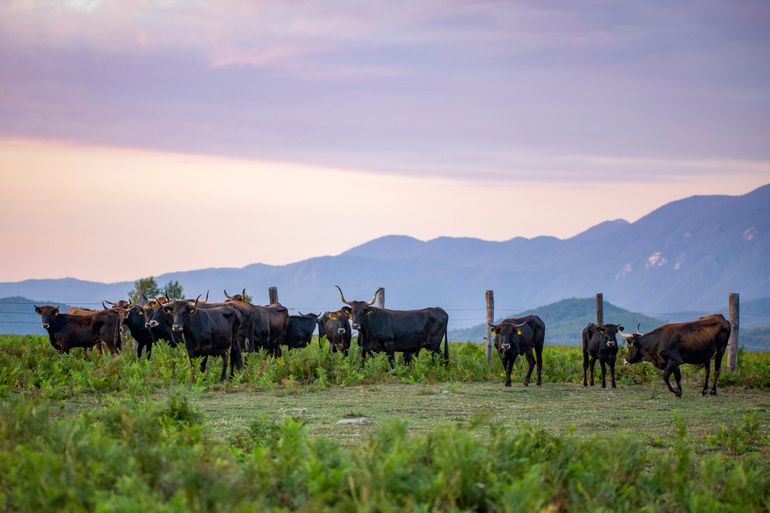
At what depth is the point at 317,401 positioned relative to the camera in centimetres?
1973

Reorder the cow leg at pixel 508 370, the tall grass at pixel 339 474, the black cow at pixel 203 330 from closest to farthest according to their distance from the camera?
the tall grass at pixel 339 474 → the black cow at pixel 203 330 → the cow leg at pixel 508 370

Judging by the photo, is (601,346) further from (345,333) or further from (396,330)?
(345,333)

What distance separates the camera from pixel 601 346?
24.9 meters

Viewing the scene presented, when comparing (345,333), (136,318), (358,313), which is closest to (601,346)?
(358,313)

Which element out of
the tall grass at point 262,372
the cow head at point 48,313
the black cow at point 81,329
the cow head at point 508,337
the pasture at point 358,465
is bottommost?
the pasture at point 358,465

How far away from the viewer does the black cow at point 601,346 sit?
24.7 m

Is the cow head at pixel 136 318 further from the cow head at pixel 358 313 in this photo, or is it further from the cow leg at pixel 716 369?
the cow leg at pixel 716 369

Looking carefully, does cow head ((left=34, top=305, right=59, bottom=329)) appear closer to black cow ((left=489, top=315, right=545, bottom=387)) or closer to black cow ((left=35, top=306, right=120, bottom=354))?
black cow ((left=35, top=306, right=120, bottom=354))

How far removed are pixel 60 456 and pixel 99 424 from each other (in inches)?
101

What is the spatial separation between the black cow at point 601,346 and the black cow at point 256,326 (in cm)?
905

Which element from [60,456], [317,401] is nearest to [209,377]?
[317,401]

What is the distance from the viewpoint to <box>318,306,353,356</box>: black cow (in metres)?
28.2

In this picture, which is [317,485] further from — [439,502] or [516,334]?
[516,334]

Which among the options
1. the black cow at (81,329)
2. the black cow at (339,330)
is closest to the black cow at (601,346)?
the black cow at (339,330)
